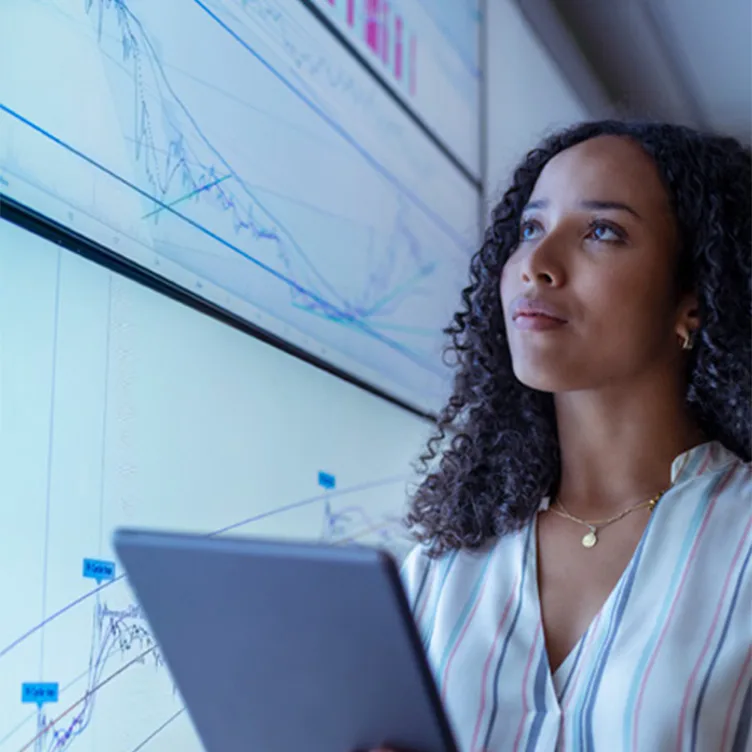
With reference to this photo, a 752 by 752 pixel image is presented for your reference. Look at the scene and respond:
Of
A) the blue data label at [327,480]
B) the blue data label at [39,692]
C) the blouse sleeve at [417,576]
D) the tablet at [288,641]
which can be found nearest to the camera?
the tablet at [288,641]

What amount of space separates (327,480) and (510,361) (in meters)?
0.33

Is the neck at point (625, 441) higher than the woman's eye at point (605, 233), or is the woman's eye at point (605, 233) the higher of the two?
the woman's eye at point (605, 233)

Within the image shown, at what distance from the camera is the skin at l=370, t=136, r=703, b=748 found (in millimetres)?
996

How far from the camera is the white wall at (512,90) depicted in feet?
6.96

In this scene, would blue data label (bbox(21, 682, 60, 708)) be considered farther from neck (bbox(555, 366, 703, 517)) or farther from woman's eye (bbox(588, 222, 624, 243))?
woman's eye (bbox(588, 222, 624, 243))

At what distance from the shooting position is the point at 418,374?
5.57ft

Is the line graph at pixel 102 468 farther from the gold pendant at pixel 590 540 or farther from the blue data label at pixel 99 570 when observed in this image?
the gold pendant at pixel 590 540

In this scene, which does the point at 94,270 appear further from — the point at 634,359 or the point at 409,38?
the point at 409,38

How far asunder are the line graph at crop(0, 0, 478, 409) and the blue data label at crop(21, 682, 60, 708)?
1.36ft

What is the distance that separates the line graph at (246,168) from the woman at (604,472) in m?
0.32

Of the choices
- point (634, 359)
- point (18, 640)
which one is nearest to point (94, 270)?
point (18, 640)

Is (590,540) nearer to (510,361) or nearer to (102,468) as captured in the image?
(510,361)

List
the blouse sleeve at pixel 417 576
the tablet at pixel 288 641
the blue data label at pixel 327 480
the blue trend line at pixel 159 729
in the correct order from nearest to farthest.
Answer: the tablet at pixel 288 641
the blue trend line at pixel 159 729
the blouse sleeve at pixel 417 576
the blue data label at pixel 327 480

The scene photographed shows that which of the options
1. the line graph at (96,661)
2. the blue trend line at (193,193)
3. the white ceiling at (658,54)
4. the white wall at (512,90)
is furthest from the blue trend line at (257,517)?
the white ceiling at (658,54)
